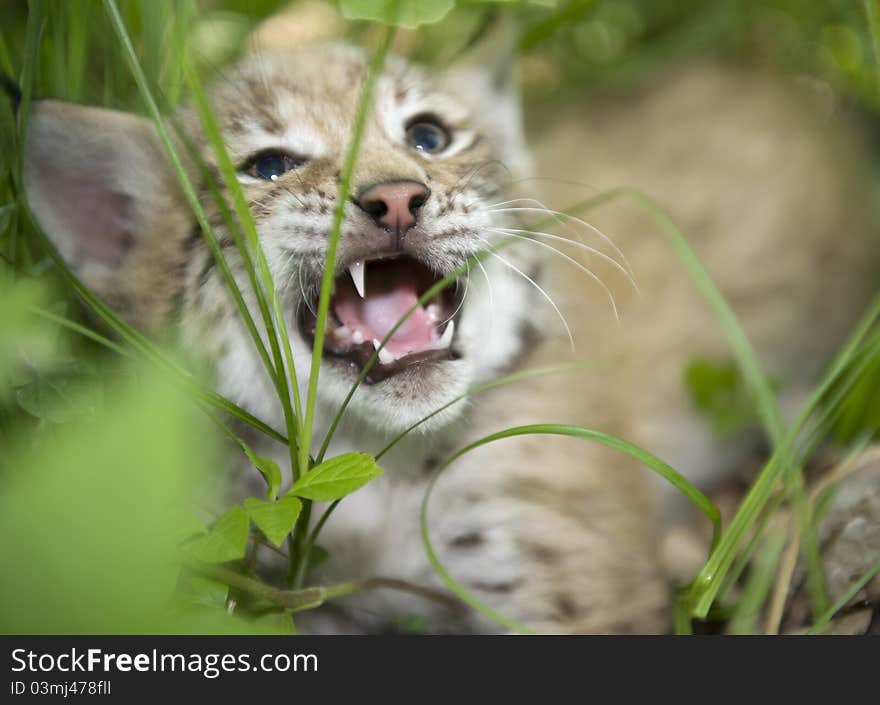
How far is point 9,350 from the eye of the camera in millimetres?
1380

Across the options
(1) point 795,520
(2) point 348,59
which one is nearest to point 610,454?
(1) point 795,520

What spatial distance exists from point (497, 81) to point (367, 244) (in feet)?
3.20

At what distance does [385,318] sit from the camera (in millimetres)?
1613

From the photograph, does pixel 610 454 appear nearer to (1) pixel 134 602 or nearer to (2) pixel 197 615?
(2) pixel 197 615

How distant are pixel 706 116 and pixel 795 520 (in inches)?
74.9

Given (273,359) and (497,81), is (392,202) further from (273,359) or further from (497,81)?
(497,81)

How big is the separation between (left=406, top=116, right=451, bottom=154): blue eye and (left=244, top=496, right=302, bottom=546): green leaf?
984 mm

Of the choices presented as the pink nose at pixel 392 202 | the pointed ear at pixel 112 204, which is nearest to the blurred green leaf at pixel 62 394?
the pointed ear at pixel 112 204

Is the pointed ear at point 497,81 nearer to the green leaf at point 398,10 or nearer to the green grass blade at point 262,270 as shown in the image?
the green leaf at point 398,10

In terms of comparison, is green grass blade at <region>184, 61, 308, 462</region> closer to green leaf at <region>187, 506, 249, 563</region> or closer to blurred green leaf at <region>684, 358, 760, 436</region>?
green leaf at <region>187, 506, 249, 563</region>

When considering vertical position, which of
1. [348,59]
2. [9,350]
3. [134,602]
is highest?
[348,59]

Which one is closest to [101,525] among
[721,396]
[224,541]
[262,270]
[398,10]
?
[224,541]

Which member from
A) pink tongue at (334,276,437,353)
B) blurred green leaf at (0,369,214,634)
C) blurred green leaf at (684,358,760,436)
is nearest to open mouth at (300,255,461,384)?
pink tongue at (334,276,437,353)

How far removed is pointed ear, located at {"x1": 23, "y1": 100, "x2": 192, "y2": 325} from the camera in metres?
1.51
